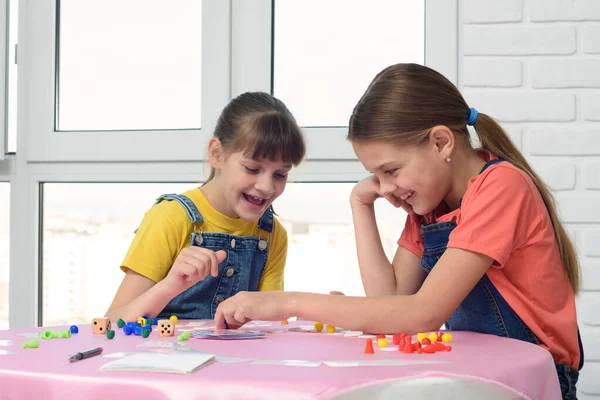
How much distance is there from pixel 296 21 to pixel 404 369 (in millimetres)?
1569

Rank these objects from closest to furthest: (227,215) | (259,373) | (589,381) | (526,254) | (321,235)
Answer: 1. (259,373)
2. (526,254)
3. (227,215)
4. (589,381)
5. (321,235)

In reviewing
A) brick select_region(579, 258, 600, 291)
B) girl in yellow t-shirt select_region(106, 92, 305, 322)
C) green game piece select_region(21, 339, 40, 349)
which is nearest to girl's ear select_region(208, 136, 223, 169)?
girl in yellow t-shirt select_region(106, 92, 305, 322)

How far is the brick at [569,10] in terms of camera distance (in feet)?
6.19

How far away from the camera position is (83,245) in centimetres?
232

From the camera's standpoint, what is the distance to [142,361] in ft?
2.57

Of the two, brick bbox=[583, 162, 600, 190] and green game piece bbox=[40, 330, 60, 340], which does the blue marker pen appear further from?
brick bbox=[583, 162, 600, 190]

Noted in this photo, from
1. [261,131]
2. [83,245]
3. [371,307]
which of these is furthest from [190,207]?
[83,245]

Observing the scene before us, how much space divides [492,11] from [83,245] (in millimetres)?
1374

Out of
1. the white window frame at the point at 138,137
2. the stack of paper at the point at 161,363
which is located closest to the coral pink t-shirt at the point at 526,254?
the stack of paper at the point at 161,363

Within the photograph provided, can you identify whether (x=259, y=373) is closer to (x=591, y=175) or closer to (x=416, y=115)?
(x=416, y=115)

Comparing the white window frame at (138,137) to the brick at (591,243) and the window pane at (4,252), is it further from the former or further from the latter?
the brick at (591,243)

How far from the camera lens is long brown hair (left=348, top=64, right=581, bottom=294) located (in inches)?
50.3

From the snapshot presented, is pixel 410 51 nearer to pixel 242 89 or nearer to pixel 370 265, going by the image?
pixel 242 89

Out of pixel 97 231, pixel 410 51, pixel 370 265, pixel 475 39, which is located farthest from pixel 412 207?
pixel 97 231
